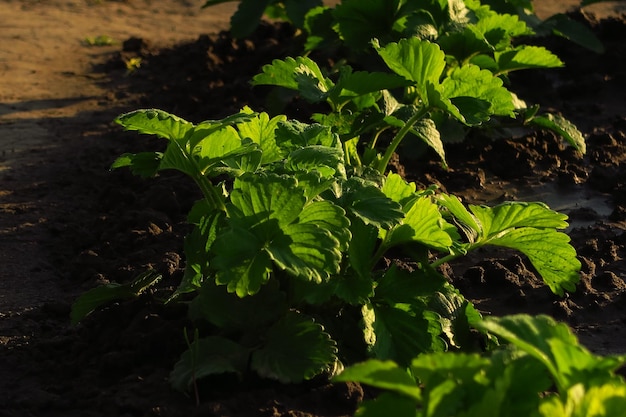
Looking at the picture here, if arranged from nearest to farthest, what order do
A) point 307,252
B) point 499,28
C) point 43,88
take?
1. point 307,252
2. point 499,28
3. point 43,88

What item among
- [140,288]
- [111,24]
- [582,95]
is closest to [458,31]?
[582,95]

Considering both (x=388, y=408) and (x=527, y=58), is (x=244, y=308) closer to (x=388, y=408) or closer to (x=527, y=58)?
(x=388, y=408)

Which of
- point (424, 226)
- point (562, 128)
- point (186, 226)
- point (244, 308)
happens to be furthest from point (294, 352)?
point (562, 128)

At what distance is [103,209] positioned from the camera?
4988 millimetres

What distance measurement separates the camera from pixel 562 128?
5.02 m

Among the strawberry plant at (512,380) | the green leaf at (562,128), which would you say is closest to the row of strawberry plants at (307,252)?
the strawberry plant at (512,380)

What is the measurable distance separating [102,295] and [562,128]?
2.53 metres

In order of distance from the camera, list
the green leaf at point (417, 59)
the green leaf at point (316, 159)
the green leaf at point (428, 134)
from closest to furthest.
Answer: the green leaf at point (316, 159) < the green leaf at point (417, 59) < the green leaf at point (428, 134)

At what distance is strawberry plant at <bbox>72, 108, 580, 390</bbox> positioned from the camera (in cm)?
293

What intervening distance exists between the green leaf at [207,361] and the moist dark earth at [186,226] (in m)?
0.07

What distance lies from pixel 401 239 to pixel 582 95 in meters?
3.43

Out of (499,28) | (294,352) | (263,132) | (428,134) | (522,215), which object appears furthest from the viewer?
(499,28)

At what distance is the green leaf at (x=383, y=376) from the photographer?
7.55ft

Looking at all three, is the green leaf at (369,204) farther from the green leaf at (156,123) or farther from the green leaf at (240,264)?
the green leaf at (156,123)
